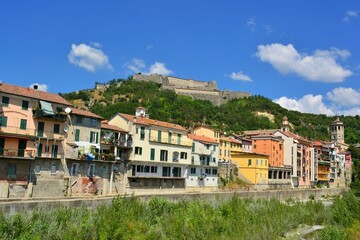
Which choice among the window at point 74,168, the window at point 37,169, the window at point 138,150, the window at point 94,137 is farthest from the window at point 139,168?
the window at point 37,169

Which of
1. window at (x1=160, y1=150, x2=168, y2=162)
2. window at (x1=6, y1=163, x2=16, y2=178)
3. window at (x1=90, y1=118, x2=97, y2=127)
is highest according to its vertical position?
window at (x1=90, y1=118, x2=97, y2=127)

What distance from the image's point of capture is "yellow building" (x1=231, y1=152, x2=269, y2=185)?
250ft

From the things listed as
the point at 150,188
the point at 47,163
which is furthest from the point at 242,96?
→ the point at 47,163

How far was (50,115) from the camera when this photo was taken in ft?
146

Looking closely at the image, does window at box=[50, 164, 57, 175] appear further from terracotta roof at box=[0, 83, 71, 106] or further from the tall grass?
the tall grass

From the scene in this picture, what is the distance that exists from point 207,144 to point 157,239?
3958cm

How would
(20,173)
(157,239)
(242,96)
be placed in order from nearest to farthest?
(157,239) → (20,173) → (242,96)

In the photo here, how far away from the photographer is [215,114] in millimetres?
147375

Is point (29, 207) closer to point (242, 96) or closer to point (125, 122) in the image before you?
point (125, 122)

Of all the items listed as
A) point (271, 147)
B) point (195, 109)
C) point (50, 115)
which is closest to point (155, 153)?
point (50, 115)

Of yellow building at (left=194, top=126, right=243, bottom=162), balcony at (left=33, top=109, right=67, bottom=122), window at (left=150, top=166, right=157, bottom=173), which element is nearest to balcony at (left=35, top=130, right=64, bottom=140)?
balcony at (left=33, top=109, right=67, bottom=122)

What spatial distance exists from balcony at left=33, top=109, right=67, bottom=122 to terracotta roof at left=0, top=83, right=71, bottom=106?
1743 mm

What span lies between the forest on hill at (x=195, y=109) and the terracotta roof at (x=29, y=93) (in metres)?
67.8

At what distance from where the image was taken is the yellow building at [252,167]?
7631cm
